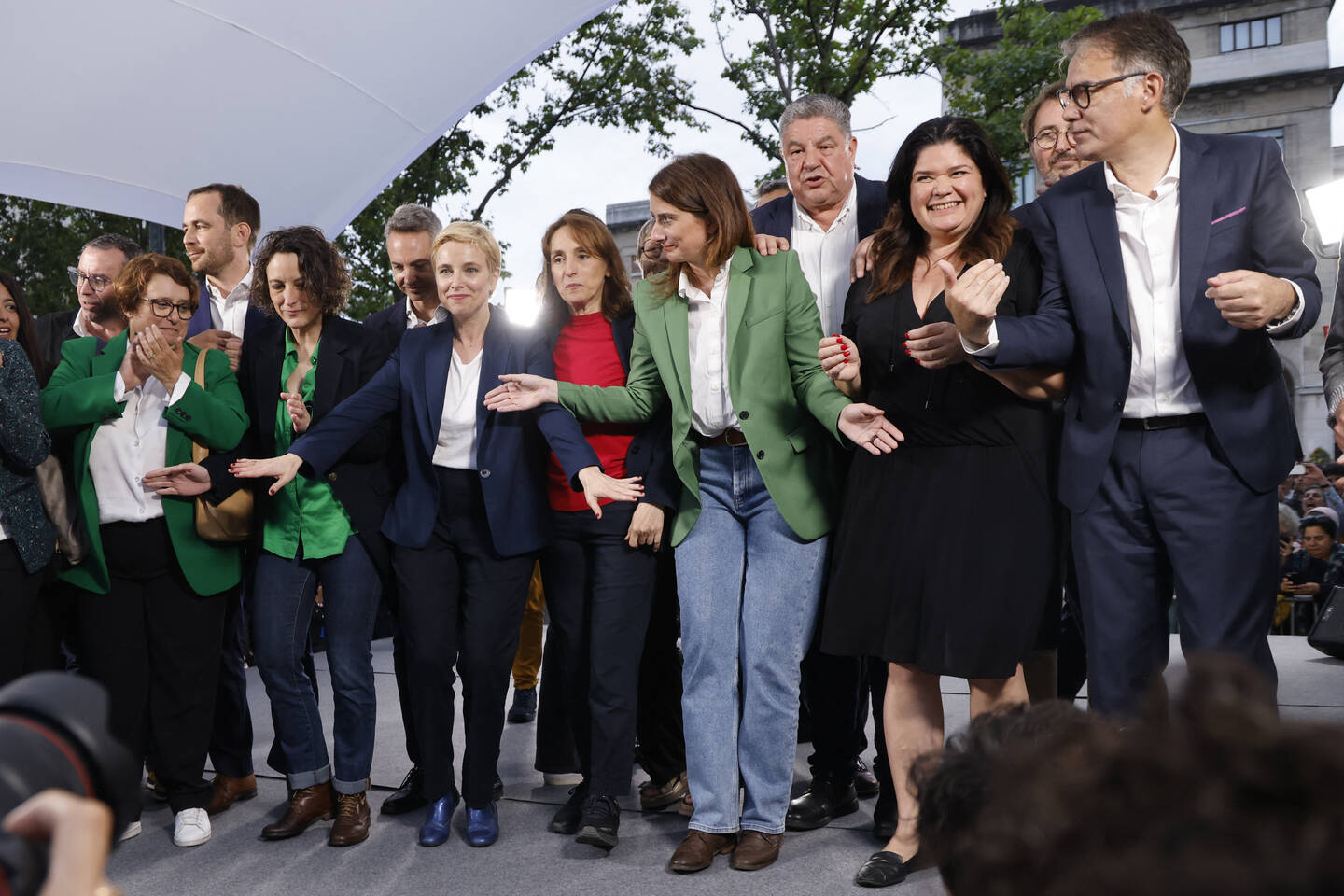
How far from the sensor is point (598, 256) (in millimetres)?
3648

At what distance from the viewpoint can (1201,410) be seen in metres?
2.49

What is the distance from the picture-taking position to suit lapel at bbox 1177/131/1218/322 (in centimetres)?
246

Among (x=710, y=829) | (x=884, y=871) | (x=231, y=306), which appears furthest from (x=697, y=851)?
(x=231, y=306)

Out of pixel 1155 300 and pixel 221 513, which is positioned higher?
pixel 1155 300

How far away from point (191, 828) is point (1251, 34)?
29.4m

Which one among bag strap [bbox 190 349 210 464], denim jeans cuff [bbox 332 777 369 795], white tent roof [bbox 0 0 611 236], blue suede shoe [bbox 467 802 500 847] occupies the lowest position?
blue suede shoe [bbox 467 802 500 847]

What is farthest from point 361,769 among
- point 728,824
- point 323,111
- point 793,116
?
point 323,111

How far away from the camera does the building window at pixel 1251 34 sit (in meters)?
26.8

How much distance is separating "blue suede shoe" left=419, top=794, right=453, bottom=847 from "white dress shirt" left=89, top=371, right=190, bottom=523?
1.19 metres

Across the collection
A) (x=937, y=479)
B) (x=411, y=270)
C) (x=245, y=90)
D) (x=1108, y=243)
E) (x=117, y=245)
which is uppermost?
(x=245, y=90)

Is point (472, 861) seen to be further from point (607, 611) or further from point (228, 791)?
point (228, 791)

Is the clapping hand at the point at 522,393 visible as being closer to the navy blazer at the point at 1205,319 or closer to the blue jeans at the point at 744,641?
the blue jeans at the point at 744,641

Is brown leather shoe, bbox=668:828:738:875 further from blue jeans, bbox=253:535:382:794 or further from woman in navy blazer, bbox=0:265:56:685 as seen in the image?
woman in navy blazer, bbox=0:265:56:685

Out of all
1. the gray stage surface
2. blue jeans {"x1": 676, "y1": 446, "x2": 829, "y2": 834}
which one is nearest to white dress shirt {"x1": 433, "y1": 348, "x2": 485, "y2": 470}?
blue jeans {"x1": 676, "y1": 446, "x2": 829, "y2": 834}
